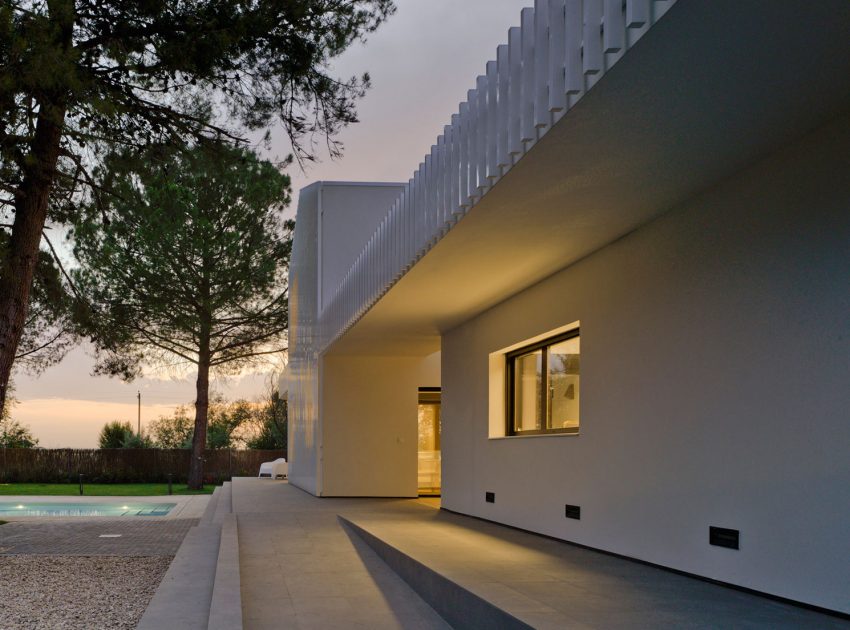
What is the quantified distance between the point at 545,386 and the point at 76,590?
15.5ft

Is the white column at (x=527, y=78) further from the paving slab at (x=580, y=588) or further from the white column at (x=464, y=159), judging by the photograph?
the paving slab at (x=580, y=588)

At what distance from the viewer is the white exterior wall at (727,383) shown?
475 centimetres

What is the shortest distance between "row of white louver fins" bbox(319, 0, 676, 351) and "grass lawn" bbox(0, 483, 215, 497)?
63.8 ft

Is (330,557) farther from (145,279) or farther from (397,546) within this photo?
(145,279)

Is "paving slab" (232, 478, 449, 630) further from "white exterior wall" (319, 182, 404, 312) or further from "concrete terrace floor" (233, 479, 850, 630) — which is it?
"white exterior wall" (319, 182, 404, 312)

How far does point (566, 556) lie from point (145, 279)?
69.5 ft

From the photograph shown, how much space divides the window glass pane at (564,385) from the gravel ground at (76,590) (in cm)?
400

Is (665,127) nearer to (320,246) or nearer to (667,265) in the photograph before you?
(667,265)

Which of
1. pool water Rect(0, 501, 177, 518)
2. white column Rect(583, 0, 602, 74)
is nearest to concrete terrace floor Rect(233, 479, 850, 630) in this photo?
white column Rect(583, 0, 602, 74)

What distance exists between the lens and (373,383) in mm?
15773

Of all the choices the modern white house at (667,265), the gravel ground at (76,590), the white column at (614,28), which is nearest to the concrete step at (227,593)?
the gravel ground at (76,590)

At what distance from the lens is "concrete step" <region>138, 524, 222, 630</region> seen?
562 cm

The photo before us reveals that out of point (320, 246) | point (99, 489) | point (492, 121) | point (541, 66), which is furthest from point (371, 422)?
point (99, 489)

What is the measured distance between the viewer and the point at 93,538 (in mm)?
12719
